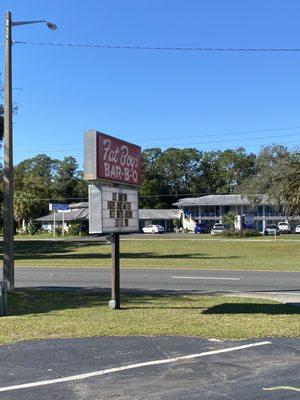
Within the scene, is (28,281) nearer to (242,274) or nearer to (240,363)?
(242,274)

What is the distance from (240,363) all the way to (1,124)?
98.0 ft

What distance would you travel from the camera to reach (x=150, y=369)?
22.4 feet

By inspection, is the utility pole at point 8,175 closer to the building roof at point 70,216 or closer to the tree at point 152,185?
the building roof at point 70,216

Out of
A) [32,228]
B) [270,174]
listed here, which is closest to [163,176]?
[32,228]

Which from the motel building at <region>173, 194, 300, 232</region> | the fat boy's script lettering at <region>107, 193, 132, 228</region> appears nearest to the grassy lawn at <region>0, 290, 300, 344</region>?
the fat boy's script lettering at <region>107, 193, 132, 228</region>

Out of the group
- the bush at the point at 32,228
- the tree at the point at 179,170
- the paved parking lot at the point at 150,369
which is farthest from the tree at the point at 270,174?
the tree at the point at 179,170

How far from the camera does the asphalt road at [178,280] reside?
1636cm

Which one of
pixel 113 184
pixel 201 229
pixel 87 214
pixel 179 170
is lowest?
pixel 201 229

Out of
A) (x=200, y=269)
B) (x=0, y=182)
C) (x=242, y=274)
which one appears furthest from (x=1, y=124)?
(x=242, y=274)

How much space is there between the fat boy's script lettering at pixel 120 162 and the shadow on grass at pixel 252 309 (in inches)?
127

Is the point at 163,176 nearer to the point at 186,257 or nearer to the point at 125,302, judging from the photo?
the point at 186,257

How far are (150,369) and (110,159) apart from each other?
5.23 meters

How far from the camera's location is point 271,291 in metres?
15.8

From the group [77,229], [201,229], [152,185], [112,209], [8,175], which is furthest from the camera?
[152,185]
